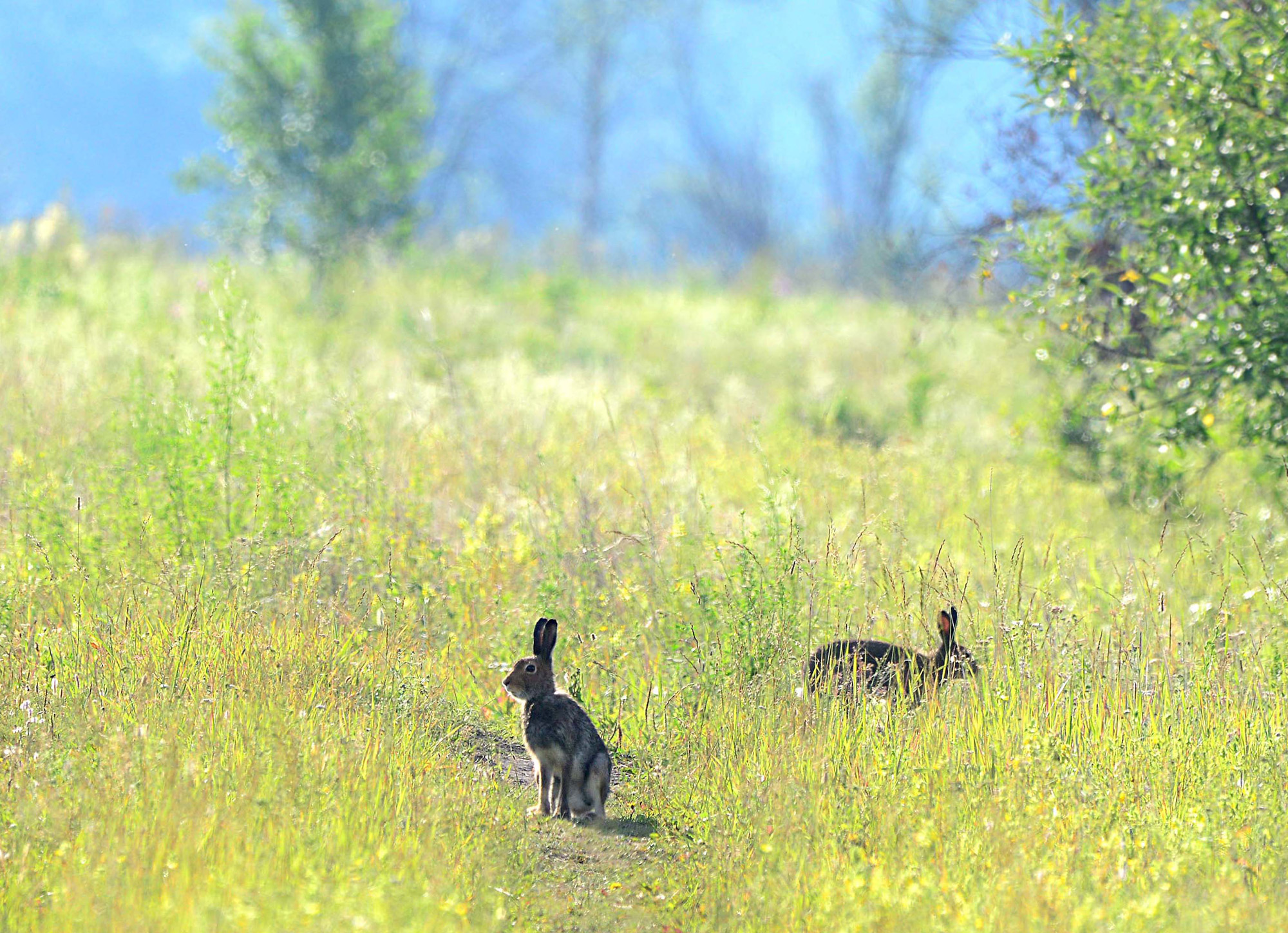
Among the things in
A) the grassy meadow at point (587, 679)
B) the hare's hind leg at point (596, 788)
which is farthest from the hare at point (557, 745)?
the grassy meadow at point (587, 679)

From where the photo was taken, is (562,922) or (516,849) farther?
(516,849)

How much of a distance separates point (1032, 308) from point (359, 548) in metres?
4.39

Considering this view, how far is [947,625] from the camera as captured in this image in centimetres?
622

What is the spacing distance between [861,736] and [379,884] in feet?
7.96

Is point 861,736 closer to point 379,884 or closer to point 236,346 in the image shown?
point 379,884

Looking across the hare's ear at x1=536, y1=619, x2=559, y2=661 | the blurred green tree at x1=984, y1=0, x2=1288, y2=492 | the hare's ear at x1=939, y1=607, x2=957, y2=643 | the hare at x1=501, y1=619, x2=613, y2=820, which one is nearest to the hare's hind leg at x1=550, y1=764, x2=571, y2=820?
the hare at x1=501, y1=619, x2=613, y2=820

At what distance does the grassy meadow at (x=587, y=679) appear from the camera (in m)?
4.27

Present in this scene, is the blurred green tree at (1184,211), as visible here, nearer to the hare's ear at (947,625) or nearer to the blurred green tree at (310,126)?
the hare's ear at (947,625)

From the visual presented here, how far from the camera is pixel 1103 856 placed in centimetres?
449

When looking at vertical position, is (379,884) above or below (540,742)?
below

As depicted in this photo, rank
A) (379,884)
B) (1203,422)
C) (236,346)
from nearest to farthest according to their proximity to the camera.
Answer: (379,884)
(1203,422)
(236,346)

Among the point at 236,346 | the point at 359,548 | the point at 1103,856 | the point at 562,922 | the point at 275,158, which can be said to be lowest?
the point at 562,922

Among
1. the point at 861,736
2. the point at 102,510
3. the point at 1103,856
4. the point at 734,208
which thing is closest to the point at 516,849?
the point at 861,736

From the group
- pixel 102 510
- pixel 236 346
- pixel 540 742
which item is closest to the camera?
pixel 540 742
